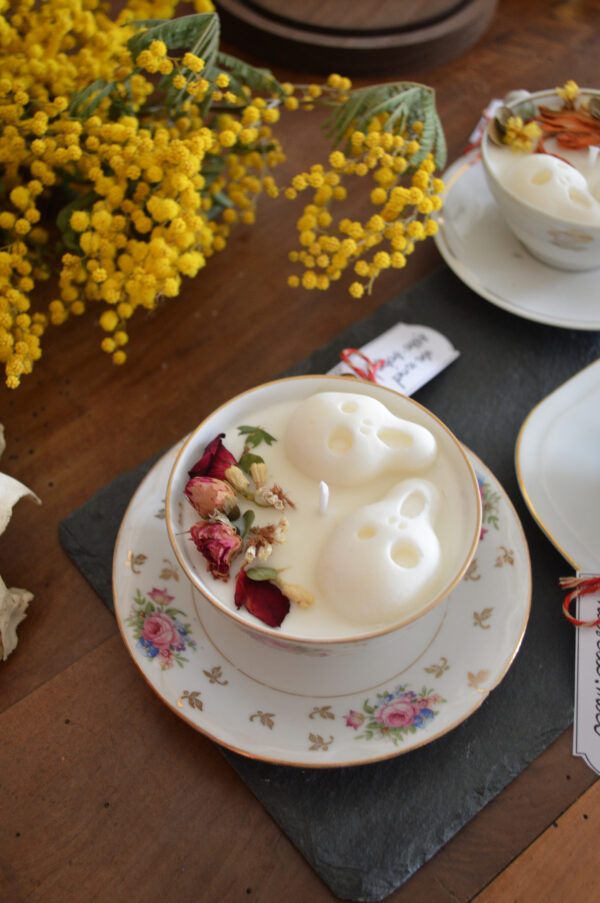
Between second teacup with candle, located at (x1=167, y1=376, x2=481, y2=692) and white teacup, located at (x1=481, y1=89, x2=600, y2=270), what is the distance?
0.84 ft

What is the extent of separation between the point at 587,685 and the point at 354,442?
0.22 m

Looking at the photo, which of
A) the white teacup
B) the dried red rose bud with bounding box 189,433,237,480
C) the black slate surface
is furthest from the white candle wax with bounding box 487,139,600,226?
the dried red rose bud with bounding box 189,433,237,480

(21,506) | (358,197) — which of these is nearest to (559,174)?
(358,197)

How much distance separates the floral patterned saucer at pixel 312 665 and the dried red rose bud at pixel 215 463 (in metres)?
0.10

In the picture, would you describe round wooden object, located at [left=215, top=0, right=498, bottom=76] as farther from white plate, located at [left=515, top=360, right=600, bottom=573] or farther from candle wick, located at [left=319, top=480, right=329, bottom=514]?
candle wick, located at [left=319, top=480, right=329, bottom=514]

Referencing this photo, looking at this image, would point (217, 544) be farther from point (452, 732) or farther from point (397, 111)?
point (397, 111)

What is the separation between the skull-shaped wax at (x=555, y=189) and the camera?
62 cm

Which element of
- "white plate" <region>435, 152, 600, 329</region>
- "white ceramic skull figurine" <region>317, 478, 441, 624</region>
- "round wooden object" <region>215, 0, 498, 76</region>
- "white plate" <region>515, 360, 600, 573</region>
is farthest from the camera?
"round wooden object" <region>215, 0, 498, 76</region>

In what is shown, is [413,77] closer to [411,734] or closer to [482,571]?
[482,571]

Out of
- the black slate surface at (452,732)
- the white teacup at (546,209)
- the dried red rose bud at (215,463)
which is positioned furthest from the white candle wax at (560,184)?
the dried red rose bud at (215,463)

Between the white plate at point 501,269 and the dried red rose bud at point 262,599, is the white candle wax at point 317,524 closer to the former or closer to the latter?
the dried red rose bud at point 262,599

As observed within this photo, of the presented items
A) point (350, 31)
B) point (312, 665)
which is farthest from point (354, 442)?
point (350, 31)

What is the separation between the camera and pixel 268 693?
492 millimetres

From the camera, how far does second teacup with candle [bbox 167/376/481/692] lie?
1.39ft
